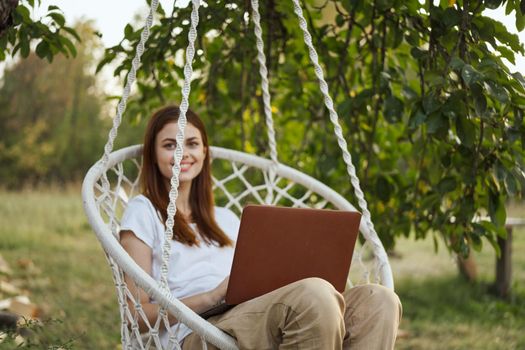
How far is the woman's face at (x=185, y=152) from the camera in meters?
2.15

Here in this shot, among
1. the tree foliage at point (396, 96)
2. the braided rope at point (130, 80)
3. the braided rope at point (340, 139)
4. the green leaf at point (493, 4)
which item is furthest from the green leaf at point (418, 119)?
the braided rope at point (130, 80)

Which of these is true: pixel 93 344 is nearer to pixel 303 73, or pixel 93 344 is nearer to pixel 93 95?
pixel 303 73

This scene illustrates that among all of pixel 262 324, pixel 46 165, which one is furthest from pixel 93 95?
pixel 262 324

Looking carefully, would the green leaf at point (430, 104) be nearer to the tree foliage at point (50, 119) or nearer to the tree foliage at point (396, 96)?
the tree foliage at point (396, 96)

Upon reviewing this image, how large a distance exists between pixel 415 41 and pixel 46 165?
10.2 metres

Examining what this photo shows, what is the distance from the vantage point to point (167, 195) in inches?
86.7

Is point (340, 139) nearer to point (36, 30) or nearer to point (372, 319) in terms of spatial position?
point (372, 319)

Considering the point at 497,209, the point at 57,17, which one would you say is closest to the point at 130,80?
the point at 57,17

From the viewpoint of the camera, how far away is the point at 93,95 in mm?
12078

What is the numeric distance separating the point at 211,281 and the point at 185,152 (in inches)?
17.1

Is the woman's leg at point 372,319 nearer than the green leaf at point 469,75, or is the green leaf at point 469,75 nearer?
the woman's leg at point 372,319

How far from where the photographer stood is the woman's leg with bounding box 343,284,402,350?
1.67 metres

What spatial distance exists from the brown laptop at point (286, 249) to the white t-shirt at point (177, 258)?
0.23 meters

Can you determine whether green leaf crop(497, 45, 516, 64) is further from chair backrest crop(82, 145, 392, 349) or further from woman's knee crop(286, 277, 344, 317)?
woman's knee crop(286, 277, 344, 317)
